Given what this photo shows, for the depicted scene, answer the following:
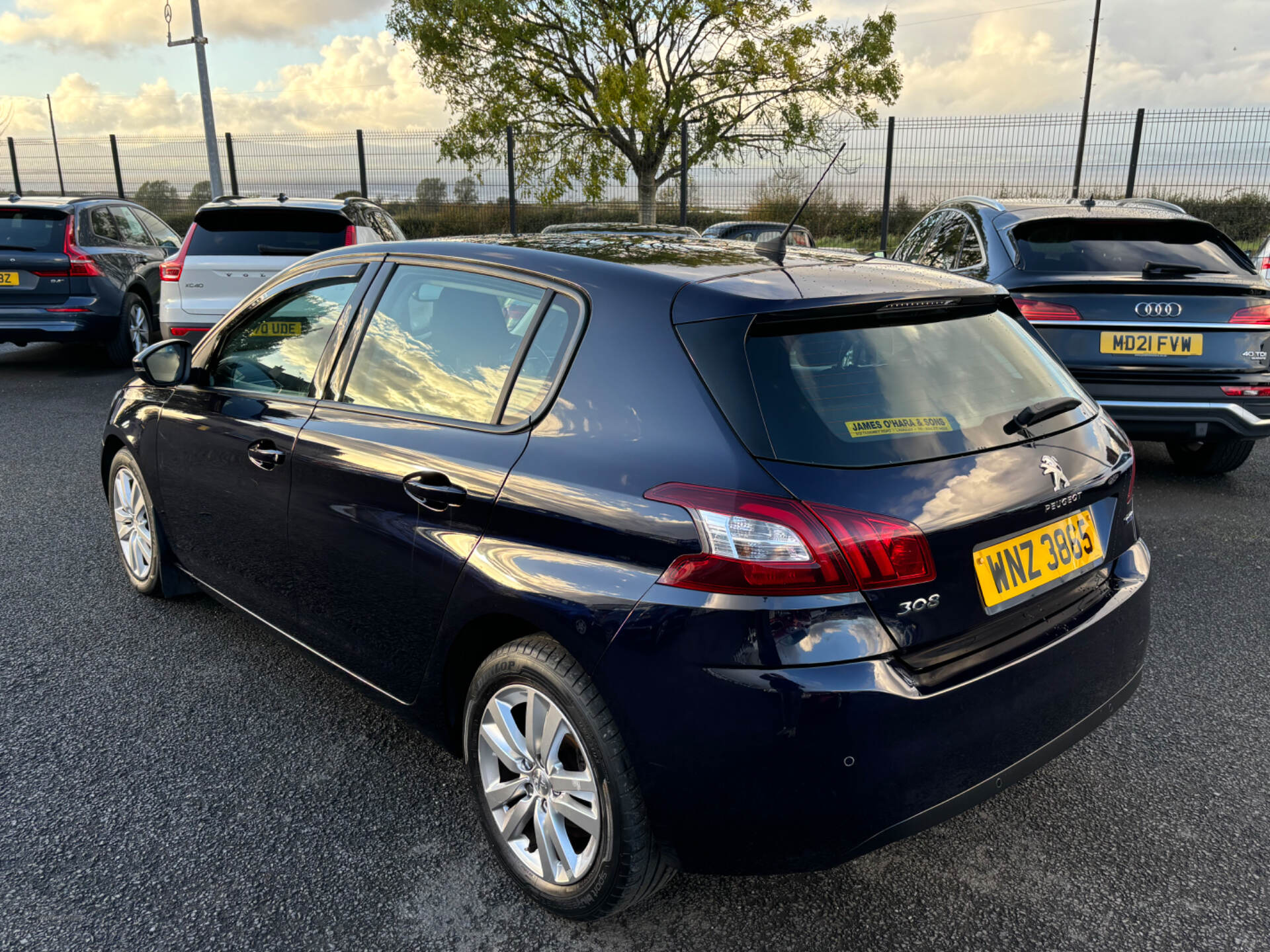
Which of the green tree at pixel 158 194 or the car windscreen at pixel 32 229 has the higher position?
the green tree at pixel 158 194

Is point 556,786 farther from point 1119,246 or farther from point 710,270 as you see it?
point 1119,246

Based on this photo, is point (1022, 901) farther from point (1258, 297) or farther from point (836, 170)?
point (836, 170)

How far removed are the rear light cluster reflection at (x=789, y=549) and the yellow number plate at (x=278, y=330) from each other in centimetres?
185

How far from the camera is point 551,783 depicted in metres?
2.18

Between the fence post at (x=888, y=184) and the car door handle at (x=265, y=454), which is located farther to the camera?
the fence post at (x=888, y=184)

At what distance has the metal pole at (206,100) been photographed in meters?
17.1

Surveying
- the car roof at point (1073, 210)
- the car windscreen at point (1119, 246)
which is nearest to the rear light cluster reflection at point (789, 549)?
the car windscreen at point (1119, 246)

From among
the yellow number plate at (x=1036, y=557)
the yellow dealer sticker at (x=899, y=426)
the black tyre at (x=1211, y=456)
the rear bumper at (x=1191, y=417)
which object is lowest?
the black tyre at (x=1211, y=456)

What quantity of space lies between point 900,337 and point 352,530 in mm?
1530

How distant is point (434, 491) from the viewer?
7.72 ft

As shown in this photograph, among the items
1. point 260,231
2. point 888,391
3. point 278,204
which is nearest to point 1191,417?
point 888,391

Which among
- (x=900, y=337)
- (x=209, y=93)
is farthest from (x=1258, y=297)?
(x=209, y=93)

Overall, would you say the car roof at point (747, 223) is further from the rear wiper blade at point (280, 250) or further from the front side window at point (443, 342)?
the front side window at point (443, 342)

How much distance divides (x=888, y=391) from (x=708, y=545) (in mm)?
589
